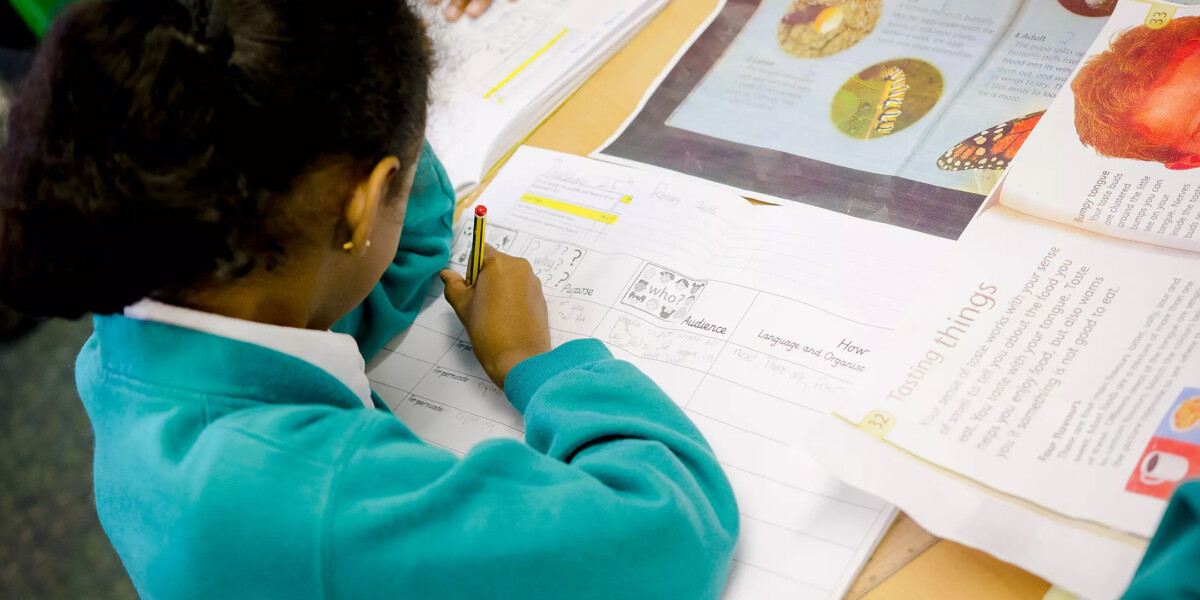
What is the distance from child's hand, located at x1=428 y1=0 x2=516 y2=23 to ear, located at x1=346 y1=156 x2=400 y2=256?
0.48 metres

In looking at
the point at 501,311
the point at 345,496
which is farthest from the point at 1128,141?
the point at 345,496

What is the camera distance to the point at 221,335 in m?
0.48

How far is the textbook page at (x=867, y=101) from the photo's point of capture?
2.20 ft

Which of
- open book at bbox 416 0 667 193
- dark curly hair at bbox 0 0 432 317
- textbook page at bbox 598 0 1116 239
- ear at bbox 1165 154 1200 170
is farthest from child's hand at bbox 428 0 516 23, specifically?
ear at bbox 1165 154 1200 170

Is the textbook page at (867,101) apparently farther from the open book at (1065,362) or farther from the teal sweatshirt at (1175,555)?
the teal sweatshirt at (1175,555)

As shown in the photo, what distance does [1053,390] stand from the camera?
492 mm

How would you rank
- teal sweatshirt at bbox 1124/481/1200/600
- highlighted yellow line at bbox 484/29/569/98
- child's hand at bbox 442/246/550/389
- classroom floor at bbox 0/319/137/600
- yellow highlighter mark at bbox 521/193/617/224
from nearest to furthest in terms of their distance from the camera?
1. teal sweatshirt at bbox 1124/481/1200/600
2. child's hand at bbox 442/246/550/389
3. yellow highlighter mark at bbox 521/193/617/224
4. highlighted yellow line at bbox 484/29/569/98
5. classroom floor at bbox 0/319/137/600

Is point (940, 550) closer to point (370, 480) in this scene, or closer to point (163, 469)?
point (370, 480)

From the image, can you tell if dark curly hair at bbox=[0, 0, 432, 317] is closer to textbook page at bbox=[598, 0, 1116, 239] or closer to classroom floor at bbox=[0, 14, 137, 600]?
textbook page at bbox=[598, 0, 1116, 239]

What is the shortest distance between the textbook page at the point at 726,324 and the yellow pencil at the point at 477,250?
38mm

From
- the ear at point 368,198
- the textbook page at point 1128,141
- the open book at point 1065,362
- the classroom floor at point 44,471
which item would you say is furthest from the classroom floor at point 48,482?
the textbook page at point 1128,141

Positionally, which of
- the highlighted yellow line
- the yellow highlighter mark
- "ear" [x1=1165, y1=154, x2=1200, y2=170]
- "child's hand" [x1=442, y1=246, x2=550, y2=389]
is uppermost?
"ear" [x1=1165, y1=154, x2=1200, y2=170]

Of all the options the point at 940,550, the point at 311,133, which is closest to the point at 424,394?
the point at 311,133

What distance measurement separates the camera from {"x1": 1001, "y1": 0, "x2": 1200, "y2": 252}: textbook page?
1.90 feet
